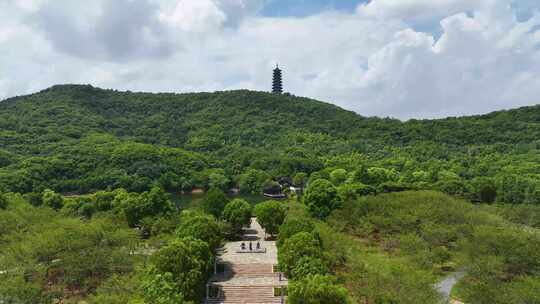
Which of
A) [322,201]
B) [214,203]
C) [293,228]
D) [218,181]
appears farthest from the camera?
[218,181]

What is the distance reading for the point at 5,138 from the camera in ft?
365

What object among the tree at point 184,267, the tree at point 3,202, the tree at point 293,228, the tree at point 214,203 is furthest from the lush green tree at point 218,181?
the tree at point 184,267

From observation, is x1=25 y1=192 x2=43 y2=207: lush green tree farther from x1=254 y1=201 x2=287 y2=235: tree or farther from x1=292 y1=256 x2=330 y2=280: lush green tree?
x1=292 y1=256 x2=330 y2=280: lush green tree

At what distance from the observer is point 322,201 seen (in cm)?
4841

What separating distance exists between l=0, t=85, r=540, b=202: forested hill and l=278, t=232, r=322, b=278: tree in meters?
47.3

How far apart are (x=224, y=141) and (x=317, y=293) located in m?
120

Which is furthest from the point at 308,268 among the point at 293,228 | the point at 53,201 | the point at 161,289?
the point at 53,201

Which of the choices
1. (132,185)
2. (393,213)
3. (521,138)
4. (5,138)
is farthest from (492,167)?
(5,138)

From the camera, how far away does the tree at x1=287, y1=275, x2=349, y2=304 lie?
2205cm

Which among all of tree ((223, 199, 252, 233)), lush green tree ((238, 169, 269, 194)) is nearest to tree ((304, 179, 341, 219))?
tree ((223, 199, 252, 233))

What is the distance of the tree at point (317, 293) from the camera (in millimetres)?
22047

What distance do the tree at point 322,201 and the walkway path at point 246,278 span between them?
10.1m

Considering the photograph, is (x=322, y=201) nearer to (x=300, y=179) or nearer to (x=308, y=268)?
(x=308, y=268)

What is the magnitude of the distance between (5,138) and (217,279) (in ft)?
349
